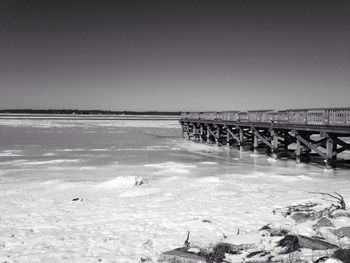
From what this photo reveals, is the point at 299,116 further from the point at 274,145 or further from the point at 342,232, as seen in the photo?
the point at 342,232

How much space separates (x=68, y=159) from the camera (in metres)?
21.0

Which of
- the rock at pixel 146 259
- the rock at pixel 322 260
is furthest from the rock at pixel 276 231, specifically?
the rock at pixel 146 259

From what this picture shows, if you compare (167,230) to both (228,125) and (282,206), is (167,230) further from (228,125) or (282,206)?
(228,125)

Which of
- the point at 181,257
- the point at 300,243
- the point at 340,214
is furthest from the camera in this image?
the point at 340,214

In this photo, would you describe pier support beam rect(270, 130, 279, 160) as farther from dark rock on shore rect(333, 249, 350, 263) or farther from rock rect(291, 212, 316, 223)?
dark rock on shore rect(333, 249, 350, 263)

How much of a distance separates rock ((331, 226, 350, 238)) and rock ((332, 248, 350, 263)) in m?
1.31

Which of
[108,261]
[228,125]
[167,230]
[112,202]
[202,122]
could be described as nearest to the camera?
[108,261]

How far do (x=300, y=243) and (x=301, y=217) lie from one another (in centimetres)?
250

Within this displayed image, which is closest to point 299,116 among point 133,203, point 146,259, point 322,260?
point 133,203

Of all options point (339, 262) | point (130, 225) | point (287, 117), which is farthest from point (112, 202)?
point (287, 117)

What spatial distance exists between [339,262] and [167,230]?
381 cm

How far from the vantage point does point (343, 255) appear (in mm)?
5551

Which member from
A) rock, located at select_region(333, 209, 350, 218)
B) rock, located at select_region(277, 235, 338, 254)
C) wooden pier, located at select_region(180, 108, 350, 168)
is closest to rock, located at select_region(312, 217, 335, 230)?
rock, located at select_region(333, 209, 350, 218)

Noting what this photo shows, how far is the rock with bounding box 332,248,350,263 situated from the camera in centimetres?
546
